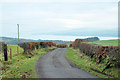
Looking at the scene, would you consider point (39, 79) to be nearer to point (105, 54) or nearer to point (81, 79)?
point (81, 79)

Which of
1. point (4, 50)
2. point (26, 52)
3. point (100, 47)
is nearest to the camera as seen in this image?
point (100, 47)

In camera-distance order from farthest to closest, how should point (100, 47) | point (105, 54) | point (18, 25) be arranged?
1. point (18, 25)
2. point (100, 47)
3. point (105, 54)

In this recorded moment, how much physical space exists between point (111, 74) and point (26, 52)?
19166 millimetres

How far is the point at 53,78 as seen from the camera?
36.6 ft

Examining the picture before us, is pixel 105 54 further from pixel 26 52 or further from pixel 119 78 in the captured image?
pixel 26 52

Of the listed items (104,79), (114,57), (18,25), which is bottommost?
(104,79)

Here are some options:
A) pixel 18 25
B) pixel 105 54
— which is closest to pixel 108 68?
pixel 105 54

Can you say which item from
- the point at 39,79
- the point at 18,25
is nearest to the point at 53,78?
the point at 39,79

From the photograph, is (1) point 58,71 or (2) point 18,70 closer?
(1) point 58,71

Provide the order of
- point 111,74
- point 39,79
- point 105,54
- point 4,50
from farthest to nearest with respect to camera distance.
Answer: point 4,50, point 105,54, point 111,74, point 39,79

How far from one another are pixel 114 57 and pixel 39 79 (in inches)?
273

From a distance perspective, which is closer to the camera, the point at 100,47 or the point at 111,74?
the point at 111,74

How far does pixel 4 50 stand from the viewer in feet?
65.0

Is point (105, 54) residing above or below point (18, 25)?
below
